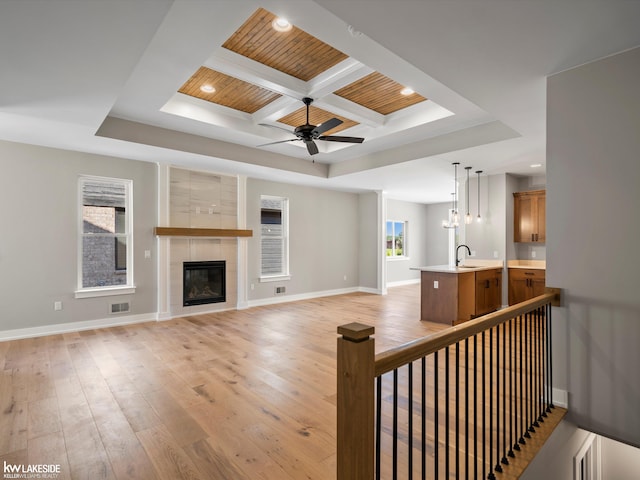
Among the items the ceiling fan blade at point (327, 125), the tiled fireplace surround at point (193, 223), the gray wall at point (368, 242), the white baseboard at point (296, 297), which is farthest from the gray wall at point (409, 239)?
the ceiling fan blade at point (327, 125)

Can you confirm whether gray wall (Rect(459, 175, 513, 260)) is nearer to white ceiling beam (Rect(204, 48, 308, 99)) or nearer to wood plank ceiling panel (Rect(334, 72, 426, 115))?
wood plank ceiling panel (Rect(334, 72, 426, 115))

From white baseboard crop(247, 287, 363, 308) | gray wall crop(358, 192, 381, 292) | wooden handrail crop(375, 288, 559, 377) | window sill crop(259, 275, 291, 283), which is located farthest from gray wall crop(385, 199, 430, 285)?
wooden handrail crop(375, 288, 559, 377)

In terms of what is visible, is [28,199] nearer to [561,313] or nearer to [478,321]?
[478,321]

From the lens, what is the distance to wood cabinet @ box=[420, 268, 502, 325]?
5537mm

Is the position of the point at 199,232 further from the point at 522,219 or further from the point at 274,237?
the point at 522,219

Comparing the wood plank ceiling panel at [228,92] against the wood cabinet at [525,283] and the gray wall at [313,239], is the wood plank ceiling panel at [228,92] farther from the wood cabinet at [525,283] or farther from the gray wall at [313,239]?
the wood cabinet at [525,283]

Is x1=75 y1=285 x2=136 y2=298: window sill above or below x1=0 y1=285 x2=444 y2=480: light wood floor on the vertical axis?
above

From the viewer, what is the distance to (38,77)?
2930 millimetres

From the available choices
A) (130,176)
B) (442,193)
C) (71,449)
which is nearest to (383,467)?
(71,449)

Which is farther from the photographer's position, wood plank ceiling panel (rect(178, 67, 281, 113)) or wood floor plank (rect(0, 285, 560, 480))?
wood plank ceiling panel (rect(178, 67, 281, 113))

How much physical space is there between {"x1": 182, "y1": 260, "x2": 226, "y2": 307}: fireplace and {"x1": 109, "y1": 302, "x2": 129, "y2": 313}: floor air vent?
946 mm

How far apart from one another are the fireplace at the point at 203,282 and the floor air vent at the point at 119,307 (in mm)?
946

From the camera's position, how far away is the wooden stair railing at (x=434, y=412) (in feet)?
4.09

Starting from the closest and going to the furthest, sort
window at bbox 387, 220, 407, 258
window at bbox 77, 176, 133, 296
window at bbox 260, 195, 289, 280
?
window at bbox 77, 176, 133, 296 < window at bbox 260, 195, 289, 280 < window at bbox 387, 220, 407, 258
